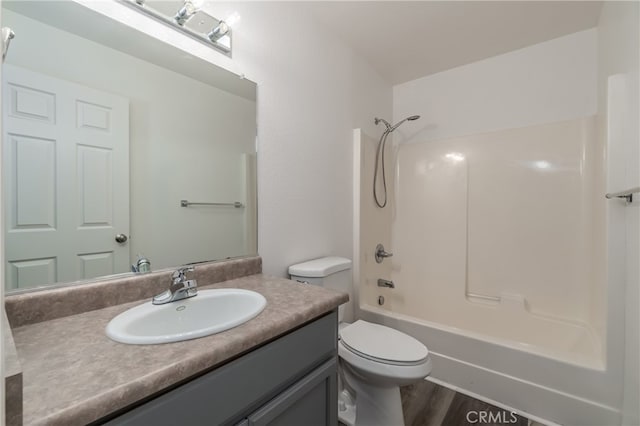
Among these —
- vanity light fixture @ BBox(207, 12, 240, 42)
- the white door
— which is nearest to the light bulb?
vanity light fixture @ BBox(207, 12, 240, 42)

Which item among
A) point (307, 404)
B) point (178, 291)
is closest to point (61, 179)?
point (178, 291)

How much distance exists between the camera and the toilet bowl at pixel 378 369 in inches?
46.3

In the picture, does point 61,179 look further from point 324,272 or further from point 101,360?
point 324,272

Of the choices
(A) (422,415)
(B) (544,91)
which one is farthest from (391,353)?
(B) (544,91)

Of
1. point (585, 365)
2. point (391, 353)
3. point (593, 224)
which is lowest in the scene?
point (585, 365)

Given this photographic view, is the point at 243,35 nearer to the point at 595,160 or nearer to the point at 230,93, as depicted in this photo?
the point at 230,93

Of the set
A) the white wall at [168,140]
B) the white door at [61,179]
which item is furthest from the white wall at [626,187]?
the white door at [61,179]

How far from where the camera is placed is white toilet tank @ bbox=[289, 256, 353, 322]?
4.73 ft

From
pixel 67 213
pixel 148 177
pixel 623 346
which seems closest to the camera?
pixel 67 213

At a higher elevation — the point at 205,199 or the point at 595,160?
the point at 595,160

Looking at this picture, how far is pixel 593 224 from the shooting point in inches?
70.6

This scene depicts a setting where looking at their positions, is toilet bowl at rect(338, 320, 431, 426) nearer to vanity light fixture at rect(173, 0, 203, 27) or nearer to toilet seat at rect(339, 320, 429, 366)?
toilet seat at rect(339, 320, 429, 366)

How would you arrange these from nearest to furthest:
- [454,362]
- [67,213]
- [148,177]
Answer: [67,213], [148,177], [454,362]

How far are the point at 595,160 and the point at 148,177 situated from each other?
2545 millimetres
